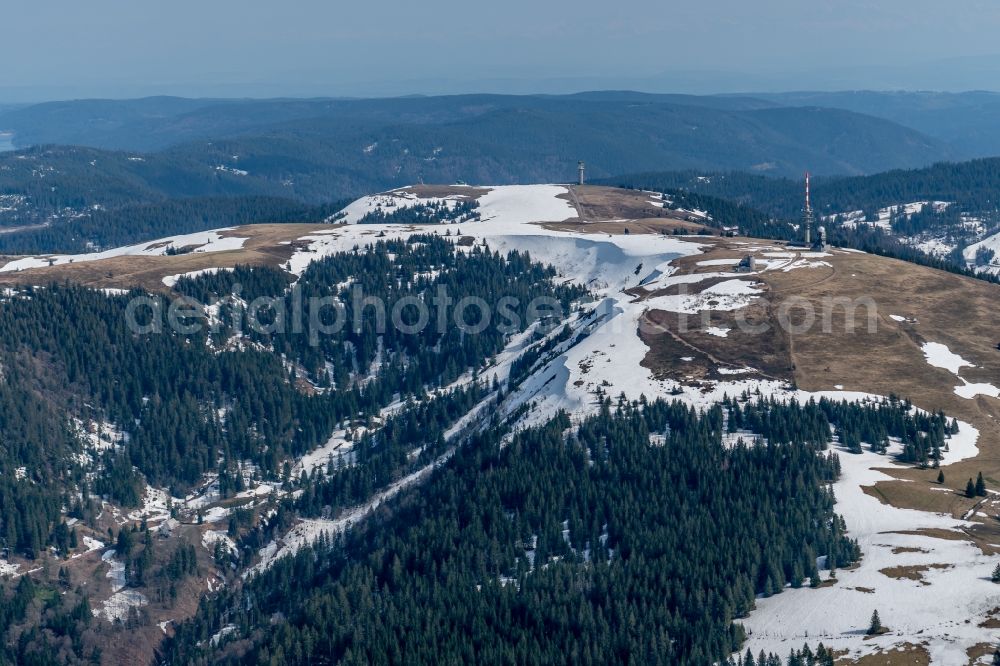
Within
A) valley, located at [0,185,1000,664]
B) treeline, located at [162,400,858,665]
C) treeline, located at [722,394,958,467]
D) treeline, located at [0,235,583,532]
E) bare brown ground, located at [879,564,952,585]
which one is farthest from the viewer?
treeline, located at [0,235,583,532]

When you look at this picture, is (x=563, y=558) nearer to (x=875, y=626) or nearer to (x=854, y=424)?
(x=875, y=626)

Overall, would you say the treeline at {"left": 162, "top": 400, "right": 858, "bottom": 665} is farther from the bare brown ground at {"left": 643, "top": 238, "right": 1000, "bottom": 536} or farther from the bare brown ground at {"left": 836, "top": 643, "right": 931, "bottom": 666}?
the bare brown ground at {"left": 643, "top": 238, "right": 1000, "bottom": 536}

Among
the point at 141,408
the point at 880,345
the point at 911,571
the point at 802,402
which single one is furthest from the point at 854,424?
the point at 141,408

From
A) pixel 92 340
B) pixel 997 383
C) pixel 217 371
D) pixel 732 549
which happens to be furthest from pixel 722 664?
pixel 92 340

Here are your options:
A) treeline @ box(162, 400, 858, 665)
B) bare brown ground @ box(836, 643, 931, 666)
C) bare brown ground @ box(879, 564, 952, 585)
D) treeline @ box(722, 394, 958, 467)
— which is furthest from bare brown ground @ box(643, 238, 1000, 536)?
bare brown ground @ box(836, 643, 931, 666)

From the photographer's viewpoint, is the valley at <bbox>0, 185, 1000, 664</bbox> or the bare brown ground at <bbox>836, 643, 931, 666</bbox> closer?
the bare brown ground at <bbox>836, 643, 931, 666</bbox>

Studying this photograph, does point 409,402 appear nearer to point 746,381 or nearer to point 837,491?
point 746,381

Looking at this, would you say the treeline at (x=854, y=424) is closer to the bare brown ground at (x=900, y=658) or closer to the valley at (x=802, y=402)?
the valley at (x=802, y=402)

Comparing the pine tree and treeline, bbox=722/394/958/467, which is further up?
treeline, bbox=722/394/958/467
